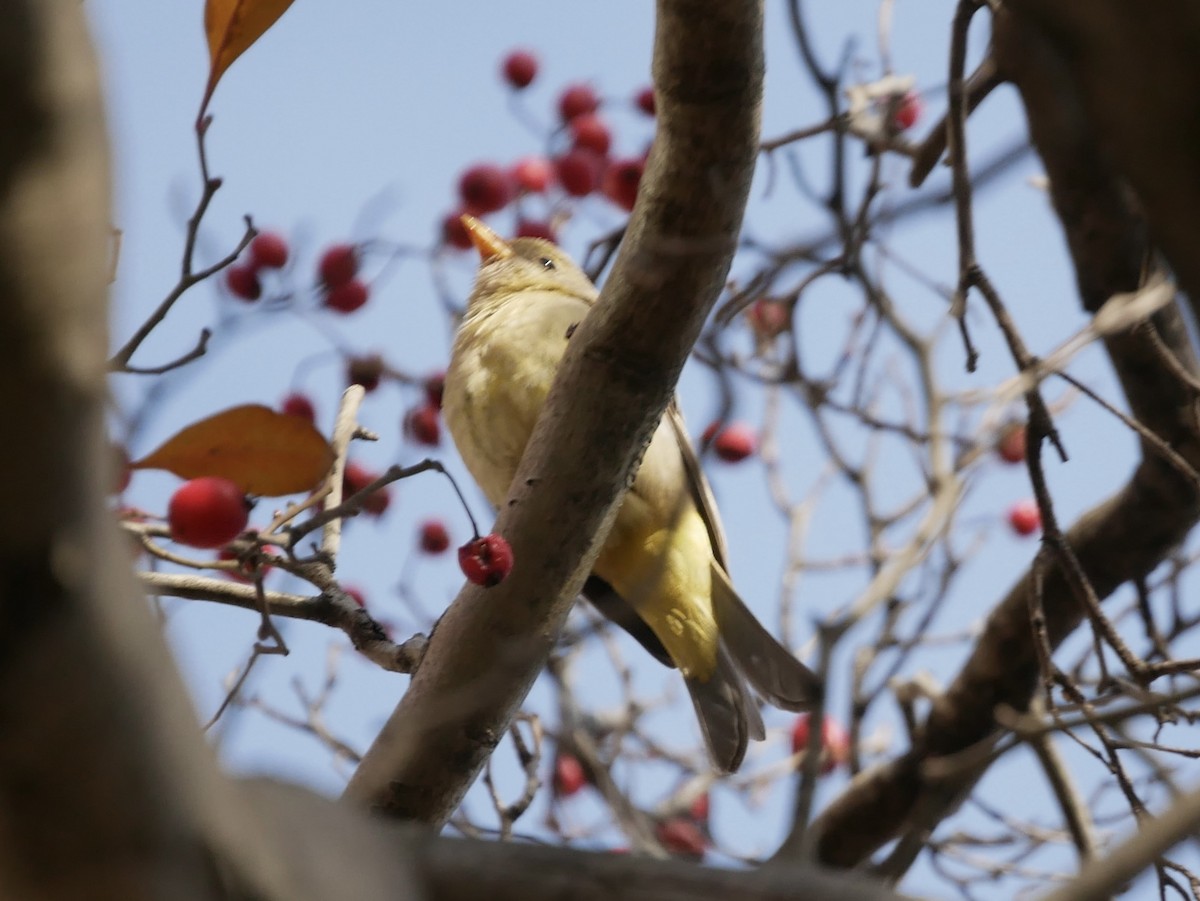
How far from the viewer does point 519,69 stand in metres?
3.80

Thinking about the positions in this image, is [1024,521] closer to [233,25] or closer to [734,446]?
[734,446]

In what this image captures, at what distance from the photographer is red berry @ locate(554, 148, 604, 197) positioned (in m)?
3.35

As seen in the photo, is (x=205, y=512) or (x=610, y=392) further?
(x=610, y=392)

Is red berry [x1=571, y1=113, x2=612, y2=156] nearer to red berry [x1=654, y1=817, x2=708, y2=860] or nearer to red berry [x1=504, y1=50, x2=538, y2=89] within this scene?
red berry [x1=504, y1=50, x2=538, y2=89]

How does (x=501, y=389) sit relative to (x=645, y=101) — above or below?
below

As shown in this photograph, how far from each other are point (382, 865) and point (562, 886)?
130 mm

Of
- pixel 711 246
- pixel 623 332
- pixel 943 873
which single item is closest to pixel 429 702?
pixel 623 332

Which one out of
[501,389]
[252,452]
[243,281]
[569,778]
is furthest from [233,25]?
[569,778]

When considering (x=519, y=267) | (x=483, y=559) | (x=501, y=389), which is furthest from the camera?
(x=519, y=267)

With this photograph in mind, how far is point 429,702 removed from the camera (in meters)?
2.06

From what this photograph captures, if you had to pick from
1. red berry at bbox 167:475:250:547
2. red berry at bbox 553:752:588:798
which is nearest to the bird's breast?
red berry at bbox 553:752:588:798

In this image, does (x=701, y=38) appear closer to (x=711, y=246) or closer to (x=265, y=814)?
(x=711, y=246)

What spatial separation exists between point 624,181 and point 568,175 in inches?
7.3

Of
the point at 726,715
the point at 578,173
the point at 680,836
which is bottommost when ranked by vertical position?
the point at 680,836
